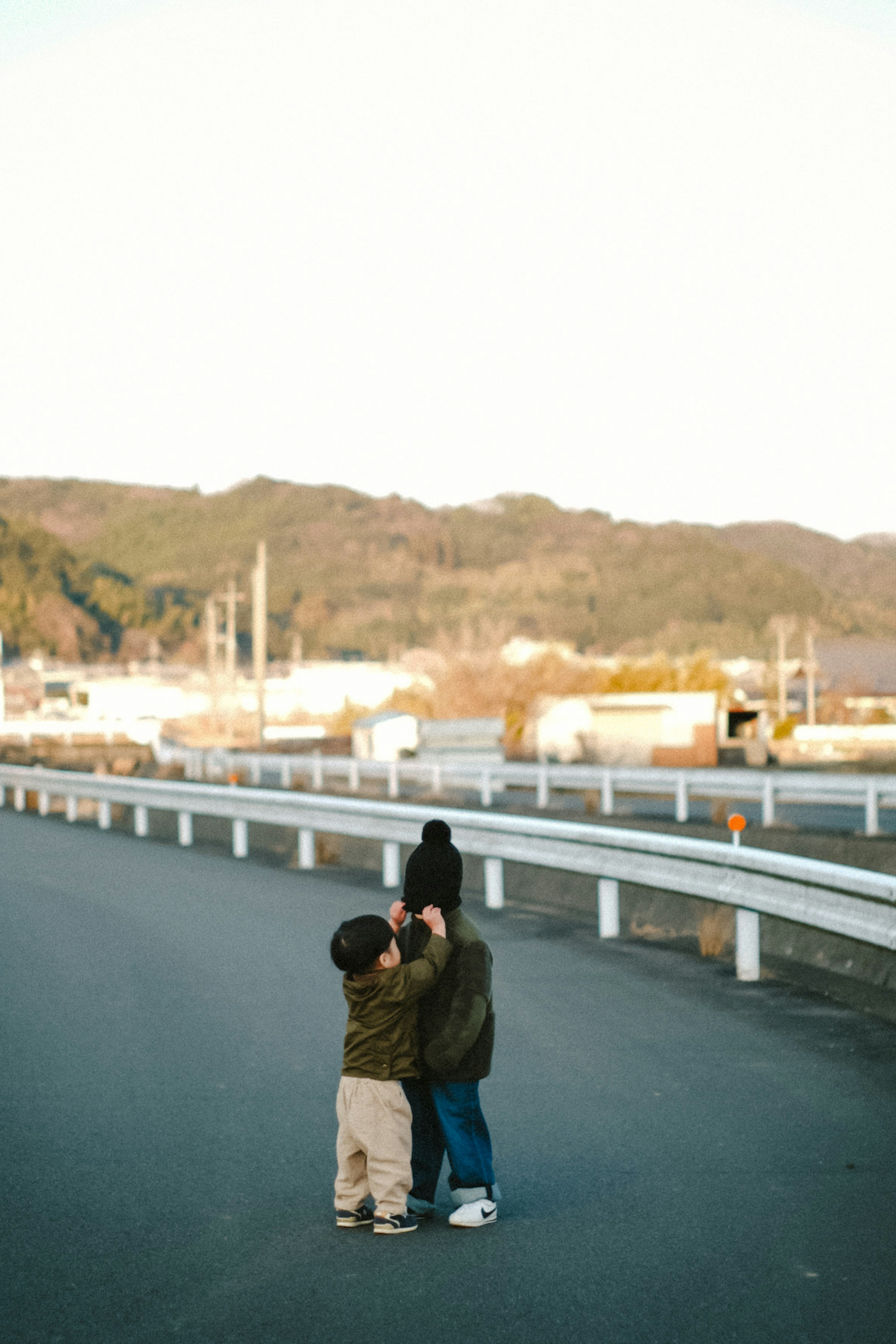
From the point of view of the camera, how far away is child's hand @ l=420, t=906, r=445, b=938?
216 inches

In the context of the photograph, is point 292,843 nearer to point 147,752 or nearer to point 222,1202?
point 222,1202

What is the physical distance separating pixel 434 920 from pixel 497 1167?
1322 mm

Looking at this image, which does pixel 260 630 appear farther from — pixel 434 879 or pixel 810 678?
pixel 434 879

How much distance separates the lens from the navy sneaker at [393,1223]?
5383 mm

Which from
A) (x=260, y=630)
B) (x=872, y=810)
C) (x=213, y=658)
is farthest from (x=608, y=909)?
(x=213, y=658)

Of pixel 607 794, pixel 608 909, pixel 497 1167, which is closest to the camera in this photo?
pixel 497 1167

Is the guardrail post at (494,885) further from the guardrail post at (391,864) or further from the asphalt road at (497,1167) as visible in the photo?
the asphalt road at (497,1167)

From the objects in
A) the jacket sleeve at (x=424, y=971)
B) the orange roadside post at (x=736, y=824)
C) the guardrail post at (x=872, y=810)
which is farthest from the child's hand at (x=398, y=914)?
the guardrail post at (x=872, y=810)

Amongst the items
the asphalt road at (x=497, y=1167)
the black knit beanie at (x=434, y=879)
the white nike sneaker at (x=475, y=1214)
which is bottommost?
the asphalt road at (x=497, y=1167)

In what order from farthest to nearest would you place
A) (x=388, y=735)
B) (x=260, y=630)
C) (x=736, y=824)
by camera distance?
(x=260, y=630) → (x=388, y=735) → (x=736, y=824)

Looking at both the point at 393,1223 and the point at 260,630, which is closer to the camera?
the point at 393,1223

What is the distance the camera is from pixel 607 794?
906 inches

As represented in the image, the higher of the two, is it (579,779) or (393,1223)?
(579,779)

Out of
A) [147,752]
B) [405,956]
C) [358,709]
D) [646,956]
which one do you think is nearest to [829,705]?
[358,709]
